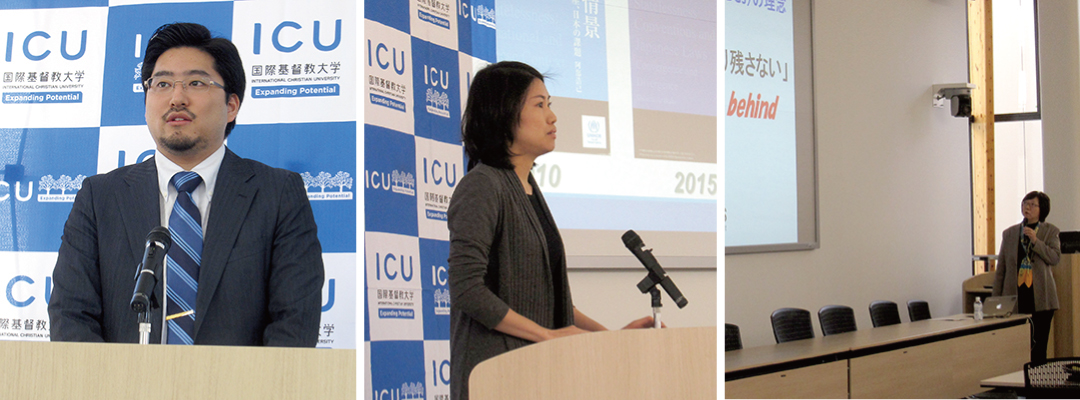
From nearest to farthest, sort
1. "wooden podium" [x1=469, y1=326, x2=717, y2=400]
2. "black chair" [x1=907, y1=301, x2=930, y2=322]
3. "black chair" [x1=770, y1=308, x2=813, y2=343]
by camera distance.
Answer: "wooden podium" [x1=469, y1=326, x2=717, y2=400] → "black chair" [x1=770, y1=308, x2=813, y2=343] → "black chair" [x1=907, y1=301, x2=930, y2=322]

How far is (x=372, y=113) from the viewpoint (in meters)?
2.53

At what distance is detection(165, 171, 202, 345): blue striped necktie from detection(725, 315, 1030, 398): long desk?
87.8 inches

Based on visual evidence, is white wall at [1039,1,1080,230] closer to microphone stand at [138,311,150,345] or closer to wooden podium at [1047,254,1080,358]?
wooden podium at [1047,254,1080,358]

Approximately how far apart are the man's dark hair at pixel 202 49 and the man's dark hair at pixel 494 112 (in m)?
0.99

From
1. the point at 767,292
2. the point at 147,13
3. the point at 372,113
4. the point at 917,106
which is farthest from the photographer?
the point at 917,106

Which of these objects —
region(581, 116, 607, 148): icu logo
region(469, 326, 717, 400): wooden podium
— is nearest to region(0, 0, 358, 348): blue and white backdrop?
region(581, 116, 607, 148): icu logo

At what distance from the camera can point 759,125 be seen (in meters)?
5.31

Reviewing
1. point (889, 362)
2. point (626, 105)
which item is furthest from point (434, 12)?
point (889, 362)

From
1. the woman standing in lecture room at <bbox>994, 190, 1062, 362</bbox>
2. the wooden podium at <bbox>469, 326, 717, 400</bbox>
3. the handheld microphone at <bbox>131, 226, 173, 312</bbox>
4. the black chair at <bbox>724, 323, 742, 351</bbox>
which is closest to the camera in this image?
the wooden podium at <bbox>469, 326, 717, 400</bbox>

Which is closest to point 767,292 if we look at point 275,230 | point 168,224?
point 275,230

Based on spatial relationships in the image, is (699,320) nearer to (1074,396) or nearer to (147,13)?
(1074,396)

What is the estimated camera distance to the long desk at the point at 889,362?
3.43m

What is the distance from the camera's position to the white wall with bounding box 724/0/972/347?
18.7ft

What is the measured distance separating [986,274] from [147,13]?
7301mm
